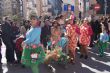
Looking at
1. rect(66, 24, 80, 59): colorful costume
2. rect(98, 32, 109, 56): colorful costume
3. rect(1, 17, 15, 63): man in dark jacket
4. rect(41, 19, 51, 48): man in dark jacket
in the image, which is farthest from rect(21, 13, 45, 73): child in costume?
rect(41, 19, 51, 48): man in dark jacket

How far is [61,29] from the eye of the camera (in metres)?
12.9

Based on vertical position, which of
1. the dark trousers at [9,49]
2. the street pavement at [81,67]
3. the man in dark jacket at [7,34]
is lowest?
the street pavement at [81,67]

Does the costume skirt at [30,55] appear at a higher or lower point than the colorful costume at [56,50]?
higher

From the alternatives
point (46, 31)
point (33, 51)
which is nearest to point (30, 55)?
point (33, 51)

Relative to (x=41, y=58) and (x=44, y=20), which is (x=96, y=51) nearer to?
(x=44, y=20)

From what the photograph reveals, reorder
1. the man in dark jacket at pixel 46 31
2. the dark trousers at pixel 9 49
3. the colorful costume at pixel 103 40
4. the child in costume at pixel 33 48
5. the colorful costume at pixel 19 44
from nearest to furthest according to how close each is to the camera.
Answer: the child in costume at pixel 33 48
the colorful costume at pixel 19 44
the dark trousers at pixel 9 49
the colorful costume at pixel 103 40
the man in dark jacket at pixel 46 31

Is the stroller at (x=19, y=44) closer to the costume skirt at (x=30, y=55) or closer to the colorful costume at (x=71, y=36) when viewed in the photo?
the colorful costume at (x=71, y=36)

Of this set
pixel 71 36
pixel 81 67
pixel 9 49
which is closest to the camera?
pixel 81 67

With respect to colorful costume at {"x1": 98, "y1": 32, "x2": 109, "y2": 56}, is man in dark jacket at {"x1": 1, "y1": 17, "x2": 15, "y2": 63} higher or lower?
higher

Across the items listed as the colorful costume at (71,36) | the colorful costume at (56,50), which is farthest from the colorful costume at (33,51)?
the colorful costume at (71,36)

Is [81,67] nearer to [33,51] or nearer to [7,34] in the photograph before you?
[7,34]

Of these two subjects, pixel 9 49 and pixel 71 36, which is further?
pixel 9 49

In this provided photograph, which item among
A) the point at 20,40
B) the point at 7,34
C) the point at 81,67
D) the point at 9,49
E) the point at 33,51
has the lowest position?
the point at 81,67

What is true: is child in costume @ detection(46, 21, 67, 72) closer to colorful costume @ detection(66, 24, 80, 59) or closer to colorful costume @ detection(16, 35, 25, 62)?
colorful costume @ detection(66, 24, 80, 59)
